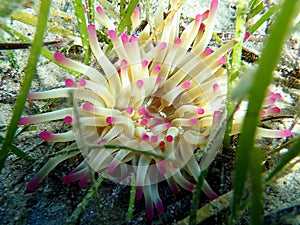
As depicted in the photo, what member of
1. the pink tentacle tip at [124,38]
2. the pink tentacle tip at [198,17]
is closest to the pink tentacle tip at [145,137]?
the pink tentacle tip at [124,38]

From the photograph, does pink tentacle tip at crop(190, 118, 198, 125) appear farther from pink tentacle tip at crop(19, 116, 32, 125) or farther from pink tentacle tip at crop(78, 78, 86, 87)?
pink tentacle tip at crop(19, 116, 32, 125)

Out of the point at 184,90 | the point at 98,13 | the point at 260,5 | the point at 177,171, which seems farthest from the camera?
the point at 260,5

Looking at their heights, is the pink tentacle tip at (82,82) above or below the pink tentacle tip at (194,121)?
above

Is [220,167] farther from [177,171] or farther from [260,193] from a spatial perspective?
[260,193]

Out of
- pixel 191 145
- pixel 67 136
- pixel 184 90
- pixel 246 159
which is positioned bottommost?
pixel 246 159

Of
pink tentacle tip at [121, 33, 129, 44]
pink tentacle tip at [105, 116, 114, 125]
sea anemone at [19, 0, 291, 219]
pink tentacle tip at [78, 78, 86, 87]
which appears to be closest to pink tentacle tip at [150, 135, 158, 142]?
sea anemone at [19, 0, 291, 219]

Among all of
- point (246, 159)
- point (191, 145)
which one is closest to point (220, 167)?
point (191, 145)

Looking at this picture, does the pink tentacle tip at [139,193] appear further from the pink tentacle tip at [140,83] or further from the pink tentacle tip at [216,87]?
the pink tentacle tip at [216,87]

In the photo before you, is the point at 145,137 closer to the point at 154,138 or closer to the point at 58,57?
the point at 154,138
